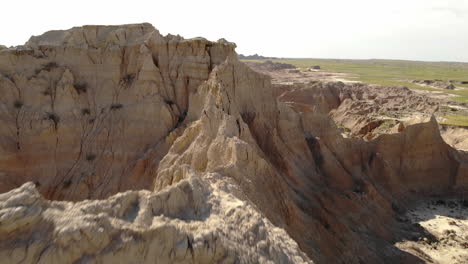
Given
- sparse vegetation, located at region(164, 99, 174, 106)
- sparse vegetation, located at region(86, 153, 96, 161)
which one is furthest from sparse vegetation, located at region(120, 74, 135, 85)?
sparse vegetation, located at region(86, 153, 96, 161)

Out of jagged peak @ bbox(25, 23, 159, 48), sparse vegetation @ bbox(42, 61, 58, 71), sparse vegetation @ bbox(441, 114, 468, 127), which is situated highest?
jagged peak @ bbox(25, 23, 159, 48)

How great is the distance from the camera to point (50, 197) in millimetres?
17188

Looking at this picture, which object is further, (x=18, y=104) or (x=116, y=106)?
(x=116, y=106)

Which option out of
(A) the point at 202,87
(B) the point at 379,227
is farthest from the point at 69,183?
(B) the point at 379,227

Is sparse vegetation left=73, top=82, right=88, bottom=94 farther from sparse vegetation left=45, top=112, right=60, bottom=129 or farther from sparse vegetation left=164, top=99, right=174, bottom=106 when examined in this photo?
sparse vegetation left=164, top=99, right=174, bottom=106

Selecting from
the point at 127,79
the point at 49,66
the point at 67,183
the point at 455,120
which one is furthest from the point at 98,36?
the point at 455,120

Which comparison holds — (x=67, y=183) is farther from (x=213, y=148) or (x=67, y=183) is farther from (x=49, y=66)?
(x=213, y=148)

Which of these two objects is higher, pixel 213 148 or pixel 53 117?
pixel 213 148

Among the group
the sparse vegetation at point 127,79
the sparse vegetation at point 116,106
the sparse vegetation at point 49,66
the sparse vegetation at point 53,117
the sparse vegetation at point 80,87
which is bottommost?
the sparse vegetation at point 53,117

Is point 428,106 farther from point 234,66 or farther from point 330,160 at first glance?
point 234,66

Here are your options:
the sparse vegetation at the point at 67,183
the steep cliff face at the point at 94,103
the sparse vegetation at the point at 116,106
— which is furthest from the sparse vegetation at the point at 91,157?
the sparse vegetation at the point at 116,106

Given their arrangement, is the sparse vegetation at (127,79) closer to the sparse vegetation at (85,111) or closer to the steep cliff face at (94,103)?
the steep cliff face at (94,103)

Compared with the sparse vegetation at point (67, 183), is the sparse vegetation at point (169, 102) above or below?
above

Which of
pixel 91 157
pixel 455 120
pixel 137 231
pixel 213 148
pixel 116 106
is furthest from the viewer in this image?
pixel 455 120
